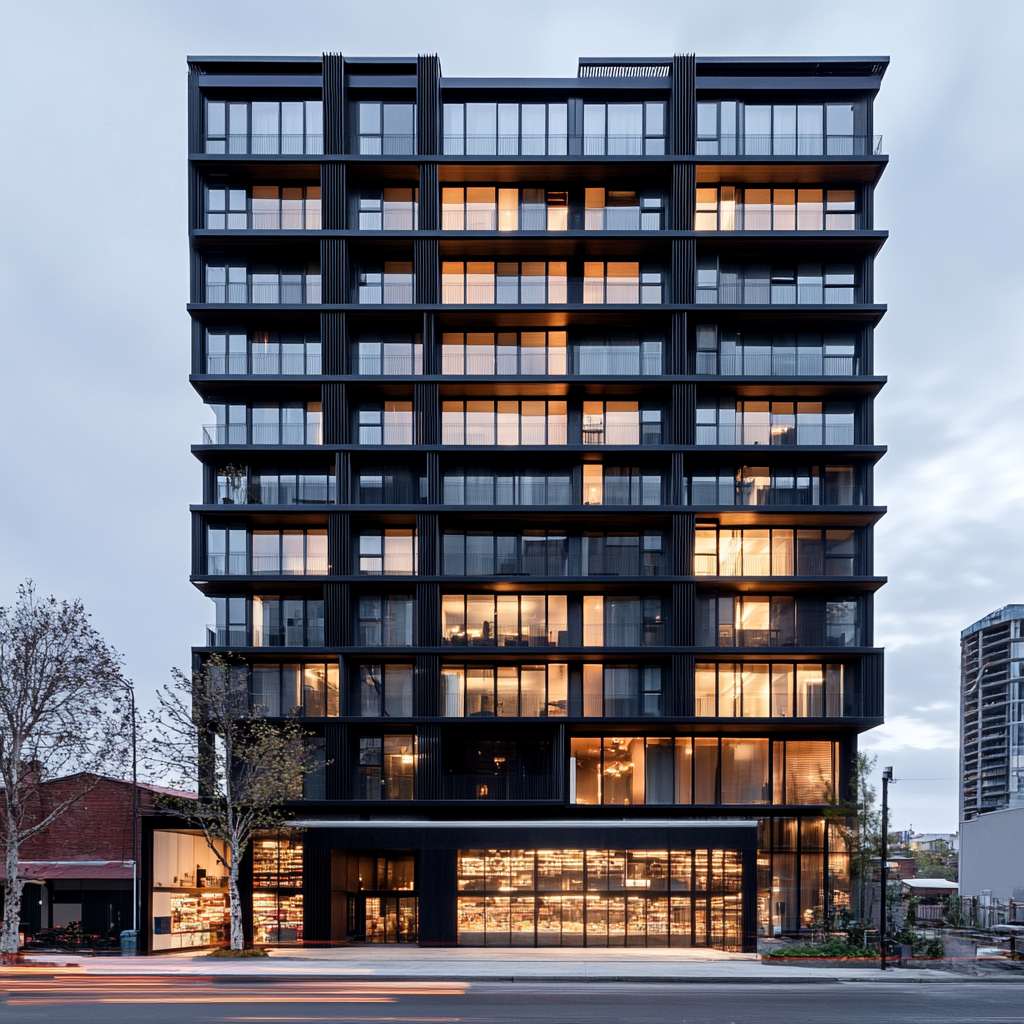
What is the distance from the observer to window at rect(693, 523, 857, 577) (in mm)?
46219

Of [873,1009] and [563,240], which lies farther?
[563,240]

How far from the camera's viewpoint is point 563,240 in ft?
151

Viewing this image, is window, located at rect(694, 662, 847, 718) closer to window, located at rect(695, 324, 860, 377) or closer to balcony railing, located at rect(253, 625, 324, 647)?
window, located at rect(695, 324, 860, 377)

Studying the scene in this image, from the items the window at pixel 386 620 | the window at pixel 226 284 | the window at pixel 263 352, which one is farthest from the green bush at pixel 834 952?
the window at pixel 226 284

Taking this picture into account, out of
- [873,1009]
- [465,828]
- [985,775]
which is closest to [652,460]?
[465,828]

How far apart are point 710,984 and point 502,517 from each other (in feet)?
72.3

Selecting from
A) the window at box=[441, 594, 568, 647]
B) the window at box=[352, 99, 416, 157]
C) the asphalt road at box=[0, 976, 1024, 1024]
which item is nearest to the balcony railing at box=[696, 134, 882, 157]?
the window at box=[352, 99, 416, 157]

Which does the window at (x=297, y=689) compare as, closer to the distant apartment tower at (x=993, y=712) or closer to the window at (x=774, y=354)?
the window at (x=774, y=354)

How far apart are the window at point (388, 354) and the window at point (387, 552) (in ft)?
25.4

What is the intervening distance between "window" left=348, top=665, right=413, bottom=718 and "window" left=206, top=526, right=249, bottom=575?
745 cm

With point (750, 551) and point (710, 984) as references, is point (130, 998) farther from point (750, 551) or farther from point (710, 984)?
point (750, 551)

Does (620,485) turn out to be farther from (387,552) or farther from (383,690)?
(383,690)

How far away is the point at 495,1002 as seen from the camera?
2497cm

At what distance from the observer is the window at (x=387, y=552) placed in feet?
151
